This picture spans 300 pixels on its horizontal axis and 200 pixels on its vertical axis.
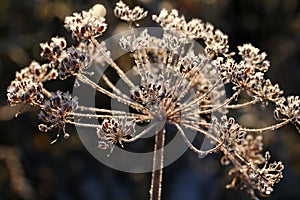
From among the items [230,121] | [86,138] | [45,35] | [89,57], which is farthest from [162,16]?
[45,35]

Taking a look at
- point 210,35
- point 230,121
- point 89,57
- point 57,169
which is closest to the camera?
point 230,121

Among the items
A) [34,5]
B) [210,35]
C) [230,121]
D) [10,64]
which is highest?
[34,5]

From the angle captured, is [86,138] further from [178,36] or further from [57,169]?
[178,36]

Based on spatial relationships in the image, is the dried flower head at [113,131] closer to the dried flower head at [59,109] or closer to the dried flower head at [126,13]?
the dried flower head at [59,109]

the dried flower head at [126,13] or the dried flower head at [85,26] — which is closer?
the dried flower head at [85,26]

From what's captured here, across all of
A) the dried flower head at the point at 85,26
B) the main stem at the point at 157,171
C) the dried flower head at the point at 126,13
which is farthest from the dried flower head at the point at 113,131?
the dried flower head at the point at 126,13

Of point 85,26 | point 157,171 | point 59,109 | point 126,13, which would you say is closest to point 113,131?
point 59,109

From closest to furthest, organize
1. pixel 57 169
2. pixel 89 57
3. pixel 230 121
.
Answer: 1. pixel 230 121
2. pixel 89 57
3. pixel 57 169

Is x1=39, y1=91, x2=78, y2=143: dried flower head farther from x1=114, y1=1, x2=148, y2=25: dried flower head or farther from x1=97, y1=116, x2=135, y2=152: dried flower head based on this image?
x1=114, y1=1, x2=148, y2=25: dried flower head

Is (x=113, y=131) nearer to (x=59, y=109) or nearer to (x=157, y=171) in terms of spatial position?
(x=59, y=109)

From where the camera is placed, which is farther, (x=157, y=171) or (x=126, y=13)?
(x=126, y=13)

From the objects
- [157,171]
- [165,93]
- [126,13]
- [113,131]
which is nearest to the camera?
[113,131]
